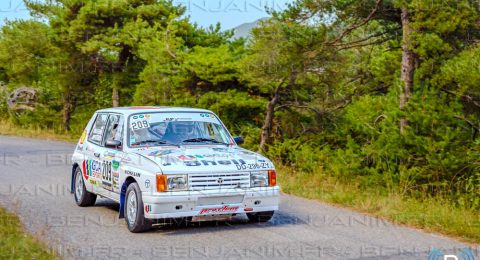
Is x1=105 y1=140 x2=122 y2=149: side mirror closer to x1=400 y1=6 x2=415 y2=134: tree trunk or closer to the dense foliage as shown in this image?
the dense foliage

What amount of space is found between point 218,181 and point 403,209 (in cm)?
368

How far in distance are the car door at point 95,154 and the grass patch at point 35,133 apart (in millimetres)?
17346

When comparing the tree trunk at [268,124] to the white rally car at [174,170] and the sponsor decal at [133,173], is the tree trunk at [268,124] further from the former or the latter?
the sponsor decal at [133,173]

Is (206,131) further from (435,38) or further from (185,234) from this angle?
(435,38)

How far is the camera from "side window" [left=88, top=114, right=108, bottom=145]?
36.0ft

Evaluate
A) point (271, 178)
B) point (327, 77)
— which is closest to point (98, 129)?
point (271, 178)

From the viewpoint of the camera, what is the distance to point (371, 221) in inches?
388

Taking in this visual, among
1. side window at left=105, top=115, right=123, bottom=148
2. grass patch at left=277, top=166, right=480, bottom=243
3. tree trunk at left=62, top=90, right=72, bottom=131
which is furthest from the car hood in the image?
tree trunk at left=62, top=90, right=72, bottom=131

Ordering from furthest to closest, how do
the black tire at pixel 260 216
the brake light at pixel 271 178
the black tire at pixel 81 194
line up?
the black tire at pixel 81 194 → the black tire at pixel 260 216 → the brake light at pixel 271 178

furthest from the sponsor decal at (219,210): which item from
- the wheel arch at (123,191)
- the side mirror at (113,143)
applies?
the side mirror at (113,143)

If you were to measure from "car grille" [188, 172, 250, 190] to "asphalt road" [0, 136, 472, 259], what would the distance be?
66 cm

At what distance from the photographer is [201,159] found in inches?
351

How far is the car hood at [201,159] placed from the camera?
8.61 metres

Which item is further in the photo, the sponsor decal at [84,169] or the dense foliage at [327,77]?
the dense foliage at [327,77]
